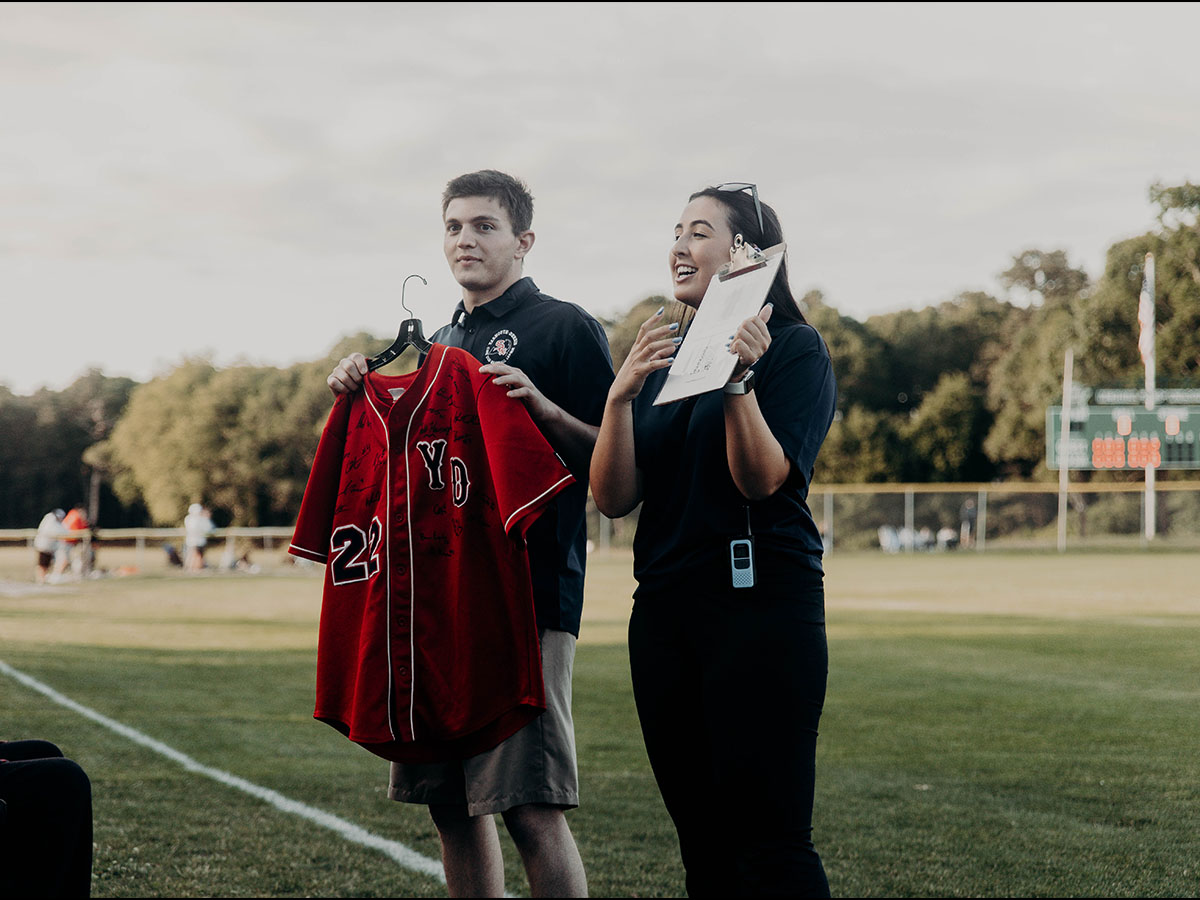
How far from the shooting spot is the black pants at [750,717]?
2.42m

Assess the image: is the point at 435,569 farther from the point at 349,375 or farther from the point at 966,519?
the point at 966,519

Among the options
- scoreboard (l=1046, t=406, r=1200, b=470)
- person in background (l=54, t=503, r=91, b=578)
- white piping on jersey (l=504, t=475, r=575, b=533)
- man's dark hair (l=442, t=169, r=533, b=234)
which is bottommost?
person in background (l=54, t=503, r=91, b=578)

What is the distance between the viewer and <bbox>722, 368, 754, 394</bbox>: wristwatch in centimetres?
236

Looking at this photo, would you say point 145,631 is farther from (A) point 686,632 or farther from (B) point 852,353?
(B) point 852,353

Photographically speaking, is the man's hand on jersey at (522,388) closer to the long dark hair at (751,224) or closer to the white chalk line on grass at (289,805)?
the long dark hair at (751,224)

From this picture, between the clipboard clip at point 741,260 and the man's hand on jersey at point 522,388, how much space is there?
497mm

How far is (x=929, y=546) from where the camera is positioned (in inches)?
1361

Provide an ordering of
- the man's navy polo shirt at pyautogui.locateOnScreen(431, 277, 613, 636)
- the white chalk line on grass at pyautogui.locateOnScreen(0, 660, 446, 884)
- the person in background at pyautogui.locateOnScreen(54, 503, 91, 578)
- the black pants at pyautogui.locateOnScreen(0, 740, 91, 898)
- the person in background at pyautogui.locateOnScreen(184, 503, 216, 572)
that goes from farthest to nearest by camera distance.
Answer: the person in background at pyautogui.locateOnScreen(184, 503, 216, 572) → the person in background at pyautogui.locateOnScreen(54, 503, 91, 578) → the white chalk line on grass at pyautogui.locateOnScreen(0, 660, 446, 884) → the man's navy polo shirt at pyautogui.locateOnScreen(431, 277, 613, 636) → the black pants at pyautogui.locateOnScreen(0, 740, 91, 898)

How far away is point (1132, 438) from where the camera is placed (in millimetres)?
30000

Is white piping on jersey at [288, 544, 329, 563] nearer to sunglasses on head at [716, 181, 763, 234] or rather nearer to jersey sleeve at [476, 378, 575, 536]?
jersey sleeve at [476, 378, 575, 536]

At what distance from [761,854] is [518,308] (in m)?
1.45

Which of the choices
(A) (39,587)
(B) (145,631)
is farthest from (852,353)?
(B) (145,631)

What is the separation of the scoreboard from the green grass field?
673 inches

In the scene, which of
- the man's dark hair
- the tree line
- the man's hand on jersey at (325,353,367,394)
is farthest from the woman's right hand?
the tree line
